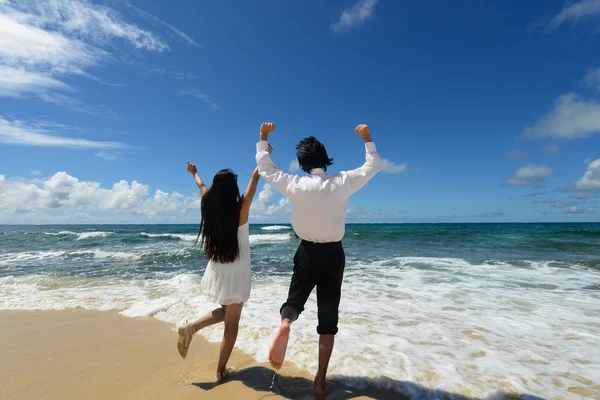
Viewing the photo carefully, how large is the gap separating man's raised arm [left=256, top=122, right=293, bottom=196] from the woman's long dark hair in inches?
14.7

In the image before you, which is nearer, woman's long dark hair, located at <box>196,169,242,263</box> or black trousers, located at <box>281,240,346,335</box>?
black trousers, located at <box>281,240,346,335</box>

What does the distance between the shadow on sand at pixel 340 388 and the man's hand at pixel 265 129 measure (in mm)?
2289

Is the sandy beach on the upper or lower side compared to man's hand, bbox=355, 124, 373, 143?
lower

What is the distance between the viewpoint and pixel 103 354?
3.64m

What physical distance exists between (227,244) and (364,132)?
155 cm

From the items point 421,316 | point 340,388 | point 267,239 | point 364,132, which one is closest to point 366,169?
point 364,132

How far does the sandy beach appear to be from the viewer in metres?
2.78

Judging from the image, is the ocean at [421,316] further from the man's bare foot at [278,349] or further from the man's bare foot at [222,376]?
the man's bare foot at [278,349]

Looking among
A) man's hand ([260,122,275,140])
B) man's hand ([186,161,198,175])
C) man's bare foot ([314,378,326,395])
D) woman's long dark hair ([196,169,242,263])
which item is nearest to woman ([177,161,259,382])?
woman's long dark hair ([196,169,242,263])

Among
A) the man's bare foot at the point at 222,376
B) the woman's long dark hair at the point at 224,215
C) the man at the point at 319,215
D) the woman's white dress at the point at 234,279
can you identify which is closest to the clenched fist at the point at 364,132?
the man at the point at 319,215

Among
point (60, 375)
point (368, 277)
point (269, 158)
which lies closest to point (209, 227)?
point (269, 158)

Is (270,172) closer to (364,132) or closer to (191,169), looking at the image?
(364,132)

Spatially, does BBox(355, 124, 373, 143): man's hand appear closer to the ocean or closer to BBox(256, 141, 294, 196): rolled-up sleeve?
BBox(256, 141, 294, 196): rolled-up sleeve

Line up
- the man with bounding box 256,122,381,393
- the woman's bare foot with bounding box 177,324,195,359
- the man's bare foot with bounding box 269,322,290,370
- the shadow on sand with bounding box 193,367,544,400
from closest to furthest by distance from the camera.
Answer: the man's bare foot with bounding box 269,322,290,370, the man with bounding box 256,122,381,393, the shadow on sand with bounding box 193,367,544,400, the woman's bare foot with bounding box 177,324,195,359
